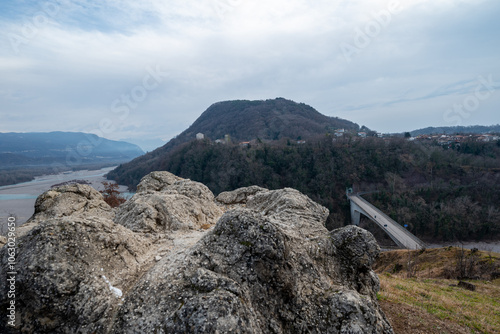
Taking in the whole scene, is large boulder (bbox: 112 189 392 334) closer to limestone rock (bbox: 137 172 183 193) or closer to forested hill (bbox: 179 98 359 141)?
limestone rock (bbox: 137 172 183 193)

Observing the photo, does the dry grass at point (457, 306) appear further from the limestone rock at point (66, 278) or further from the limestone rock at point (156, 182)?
the limestone rock at point (156, 182)

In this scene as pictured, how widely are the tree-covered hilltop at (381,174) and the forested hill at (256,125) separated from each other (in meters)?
25.2

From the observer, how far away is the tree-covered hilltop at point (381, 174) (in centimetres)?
5272

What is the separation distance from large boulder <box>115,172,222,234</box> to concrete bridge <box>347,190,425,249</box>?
108 ft

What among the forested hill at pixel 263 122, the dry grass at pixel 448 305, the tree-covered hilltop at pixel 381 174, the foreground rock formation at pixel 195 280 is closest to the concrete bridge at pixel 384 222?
the tree-covered hilltop at pixel 381 174

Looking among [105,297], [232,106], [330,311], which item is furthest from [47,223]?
[232,106]

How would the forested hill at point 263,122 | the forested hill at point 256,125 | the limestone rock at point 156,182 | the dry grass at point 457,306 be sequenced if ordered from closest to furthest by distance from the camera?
the dry grass at point 457,306
the limestone rock at point 156,182
the forested hill at point 256,125
the forested hill at point 263,122

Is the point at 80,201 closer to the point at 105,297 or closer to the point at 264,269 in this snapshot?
the point at 105,297

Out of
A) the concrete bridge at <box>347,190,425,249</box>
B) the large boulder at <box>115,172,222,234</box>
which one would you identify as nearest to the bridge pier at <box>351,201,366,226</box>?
the concrete bridge at <box>347,190,425,249</box>

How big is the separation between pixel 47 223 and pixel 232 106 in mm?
197994

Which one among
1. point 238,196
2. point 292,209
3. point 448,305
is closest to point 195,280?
point 292,209

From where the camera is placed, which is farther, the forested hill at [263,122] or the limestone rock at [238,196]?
the forested hill at [263,122]

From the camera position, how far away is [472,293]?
46.1ft

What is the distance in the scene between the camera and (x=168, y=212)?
27.6 ft
